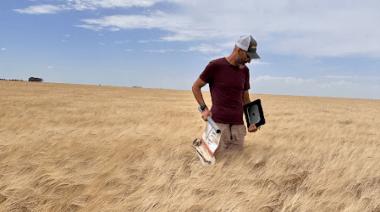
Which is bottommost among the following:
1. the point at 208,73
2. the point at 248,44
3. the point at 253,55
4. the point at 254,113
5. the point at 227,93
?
the point at 254,113

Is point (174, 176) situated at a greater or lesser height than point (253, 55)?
lesser

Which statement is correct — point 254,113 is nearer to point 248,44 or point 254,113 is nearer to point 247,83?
point 247,83

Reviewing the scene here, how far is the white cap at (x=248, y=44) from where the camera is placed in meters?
5.04

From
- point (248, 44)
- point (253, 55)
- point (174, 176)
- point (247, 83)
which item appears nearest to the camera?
point (174, 176)

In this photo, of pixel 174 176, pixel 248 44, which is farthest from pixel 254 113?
pixel 174 176

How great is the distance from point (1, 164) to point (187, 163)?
1849mm

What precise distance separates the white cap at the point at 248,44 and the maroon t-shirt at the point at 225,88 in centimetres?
29

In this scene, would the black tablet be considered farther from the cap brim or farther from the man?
the cap brim

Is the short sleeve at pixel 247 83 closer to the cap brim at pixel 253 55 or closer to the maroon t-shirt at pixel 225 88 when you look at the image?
the maroon t-shirt at pixel 225 88

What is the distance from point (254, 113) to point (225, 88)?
19.8 inches

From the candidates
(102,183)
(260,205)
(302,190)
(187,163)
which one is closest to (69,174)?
(102,183)

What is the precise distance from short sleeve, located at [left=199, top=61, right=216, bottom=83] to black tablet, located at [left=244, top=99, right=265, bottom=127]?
0.58m

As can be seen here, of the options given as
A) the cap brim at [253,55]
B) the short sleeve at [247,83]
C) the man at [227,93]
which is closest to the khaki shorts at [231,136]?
the man at [227,93]

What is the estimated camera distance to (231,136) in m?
5.58
